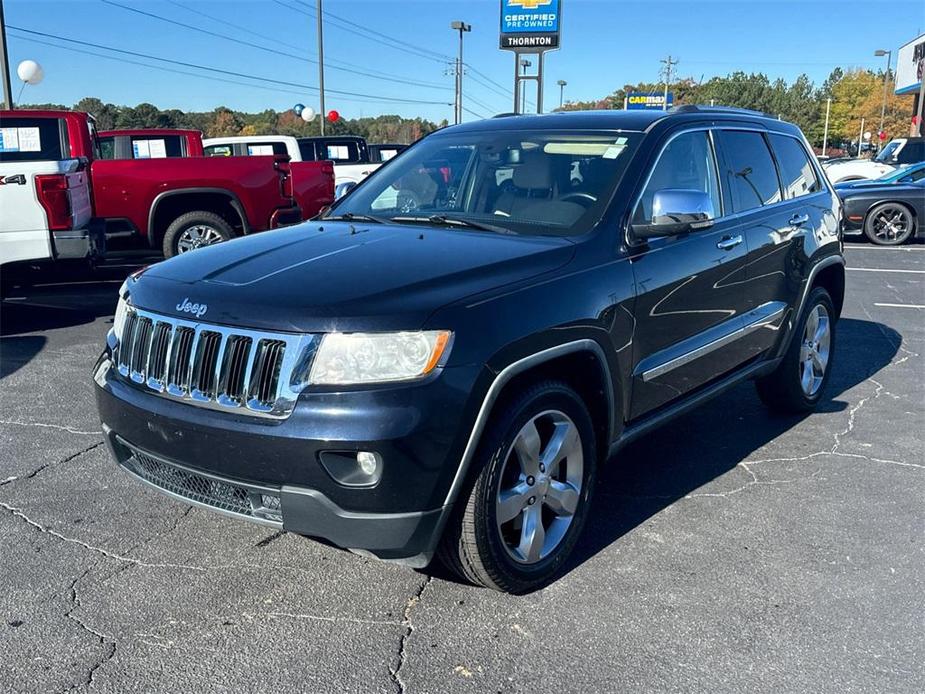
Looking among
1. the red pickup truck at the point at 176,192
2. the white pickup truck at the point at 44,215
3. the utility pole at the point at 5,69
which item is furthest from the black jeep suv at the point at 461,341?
the utility pole at the point at 5,69

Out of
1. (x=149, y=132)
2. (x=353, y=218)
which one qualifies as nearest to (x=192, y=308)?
(x=353, y=218)

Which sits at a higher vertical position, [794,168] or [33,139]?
[33,139]

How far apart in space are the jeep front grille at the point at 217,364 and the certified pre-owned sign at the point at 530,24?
27218 millimetres

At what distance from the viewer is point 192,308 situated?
2.96 m

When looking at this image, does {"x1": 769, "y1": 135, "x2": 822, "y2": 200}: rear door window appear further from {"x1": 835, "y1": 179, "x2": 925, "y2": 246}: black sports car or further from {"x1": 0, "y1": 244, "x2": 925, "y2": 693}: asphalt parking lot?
{"x1": 835, "y1": 179, "x2": 925, "y2": 246}: black sports car

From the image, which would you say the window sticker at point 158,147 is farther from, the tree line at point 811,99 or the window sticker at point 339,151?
the tree line at point 811,99

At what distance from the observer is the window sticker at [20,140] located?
29.0 feet

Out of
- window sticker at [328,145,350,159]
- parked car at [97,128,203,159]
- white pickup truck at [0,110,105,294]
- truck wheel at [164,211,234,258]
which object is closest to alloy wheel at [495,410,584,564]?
white pickup truck at [0,110,105,294]

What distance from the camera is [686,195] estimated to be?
11.5 feet

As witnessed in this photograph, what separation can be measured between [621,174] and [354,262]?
1.31 meters

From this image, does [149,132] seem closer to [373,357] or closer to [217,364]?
[217,364]

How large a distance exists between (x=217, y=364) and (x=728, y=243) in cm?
265

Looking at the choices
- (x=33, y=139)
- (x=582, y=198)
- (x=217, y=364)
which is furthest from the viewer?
(x=33, y=139)

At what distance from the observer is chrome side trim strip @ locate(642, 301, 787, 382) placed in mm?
3752
